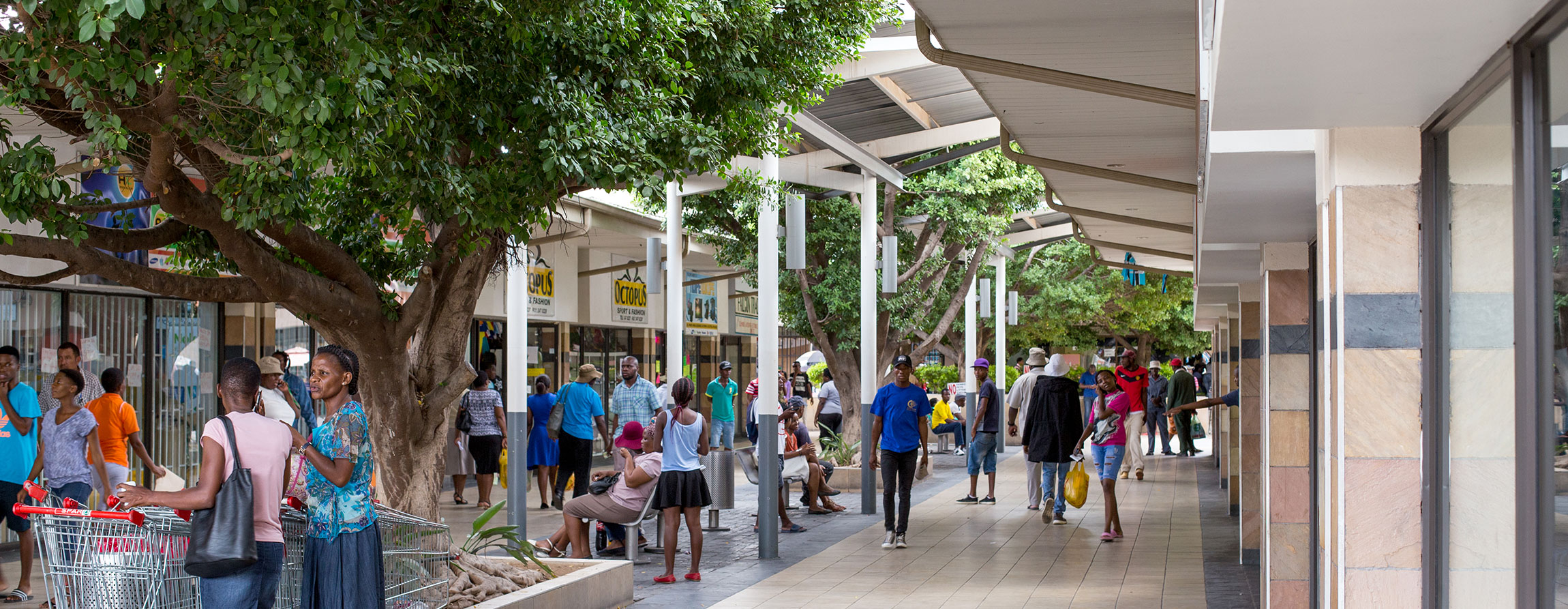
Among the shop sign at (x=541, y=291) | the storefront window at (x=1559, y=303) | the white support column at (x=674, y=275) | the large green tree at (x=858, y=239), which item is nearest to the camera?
the storefront window at (x=1559, y=303)

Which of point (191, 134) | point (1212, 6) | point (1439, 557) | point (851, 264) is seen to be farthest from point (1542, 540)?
point (851, 264)

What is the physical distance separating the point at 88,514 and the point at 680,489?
4.94m

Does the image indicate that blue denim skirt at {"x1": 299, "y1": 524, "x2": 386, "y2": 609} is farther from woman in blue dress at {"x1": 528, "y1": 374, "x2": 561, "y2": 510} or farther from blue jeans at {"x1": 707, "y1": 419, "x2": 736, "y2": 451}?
blue jeans at {"x1": 707, "y1": 419, "x2": 736, "y2": 451}

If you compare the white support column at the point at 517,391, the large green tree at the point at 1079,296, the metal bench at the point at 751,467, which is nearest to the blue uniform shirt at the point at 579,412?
the metal bench at the point at 751,467

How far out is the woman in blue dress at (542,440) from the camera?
14523 millimetres

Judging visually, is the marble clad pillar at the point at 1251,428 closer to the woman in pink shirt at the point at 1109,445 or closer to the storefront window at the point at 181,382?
the woman in pink shirt at the point at 1109,445

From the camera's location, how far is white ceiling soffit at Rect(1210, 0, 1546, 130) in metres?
2.71

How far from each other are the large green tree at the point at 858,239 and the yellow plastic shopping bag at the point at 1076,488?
292 inches

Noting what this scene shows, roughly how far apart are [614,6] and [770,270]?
12.4 ft

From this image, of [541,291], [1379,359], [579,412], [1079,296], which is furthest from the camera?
[1079,296]

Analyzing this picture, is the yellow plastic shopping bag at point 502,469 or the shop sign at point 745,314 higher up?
the shop sign at point 745,314

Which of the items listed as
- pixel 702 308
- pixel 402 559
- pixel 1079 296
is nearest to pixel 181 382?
pixel 402 559

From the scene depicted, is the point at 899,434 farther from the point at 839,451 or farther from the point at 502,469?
the point at 502,469

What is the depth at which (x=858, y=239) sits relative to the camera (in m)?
20.0
